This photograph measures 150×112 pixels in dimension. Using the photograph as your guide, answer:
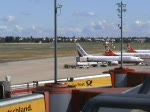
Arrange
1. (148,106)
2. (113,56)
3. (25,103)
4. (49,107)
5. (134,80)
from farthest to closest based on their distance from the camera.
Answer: (113,56) → (134,80) → (49,107) → (25,103) → (148,106)

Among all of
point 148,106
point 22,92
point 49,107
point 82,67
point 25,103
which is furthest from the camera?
point 82,67

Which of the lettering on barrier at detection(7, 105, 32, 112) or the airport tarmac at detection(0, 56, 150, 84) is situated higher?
the lettering on barrier at detection(7, 105, 32, 112)

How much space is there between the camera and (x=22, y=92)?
22.6m

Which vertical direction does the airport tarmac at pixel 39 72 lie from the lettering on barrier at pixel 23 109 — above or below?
below

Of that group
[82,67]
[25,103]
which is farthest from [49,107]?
[82,67]

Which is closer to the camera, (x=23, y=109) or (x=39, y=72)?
(x=23, y=109)

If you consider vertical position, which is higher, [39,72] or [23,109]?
[23,109]

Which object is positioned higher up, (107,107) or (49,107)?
(107,107)

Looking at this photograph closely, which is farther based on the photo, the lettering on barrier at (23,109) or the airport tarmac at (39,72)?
the airport tarmac at (39,72)

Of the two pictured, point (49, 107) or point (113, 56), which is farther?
point (113, 56)

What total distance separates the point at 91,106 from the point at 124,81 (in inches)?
996

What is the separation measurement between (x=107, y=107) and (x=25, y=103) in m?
11.3

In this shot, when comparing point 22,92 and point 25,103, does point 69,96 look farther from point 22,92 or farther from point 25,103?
point 22,92

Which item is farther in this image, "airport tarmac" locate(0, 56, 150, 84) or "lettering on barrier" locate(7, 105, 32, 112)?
"airport tarmac" locate(0, 56, 150, 84)
